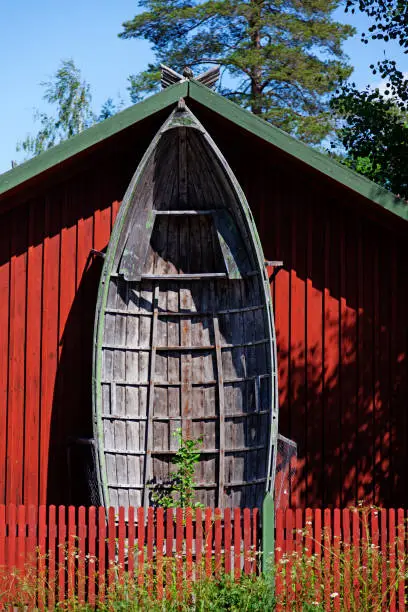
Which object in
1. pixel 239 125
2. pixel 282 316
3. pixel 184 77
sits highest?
pixel 184 77

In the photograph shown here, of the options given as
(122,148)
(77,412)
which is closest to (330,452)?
(77,412)

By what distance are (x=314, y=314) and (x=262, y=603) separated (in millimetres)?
4062

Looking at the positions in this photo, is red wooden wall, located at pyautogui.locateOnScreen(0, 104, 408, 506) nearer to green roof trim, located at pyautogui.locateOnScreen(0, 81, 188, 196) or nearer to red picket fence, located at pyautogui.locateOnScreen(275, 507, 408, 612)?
green roof trim, located at pyautogui.locateOnScreen(0, 81, 188, 196)

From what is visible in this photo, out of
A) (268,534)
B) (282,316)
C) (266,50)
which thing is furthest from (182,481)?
(266,50)

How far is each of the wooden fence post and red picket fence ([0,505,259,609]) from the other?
99mm

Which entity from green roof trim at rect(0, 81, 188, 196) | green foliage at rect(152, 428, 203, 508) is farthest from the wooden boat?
green roof trim at rect(0, 81, 188, 196)

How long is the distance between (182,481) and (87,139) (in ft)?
12.5

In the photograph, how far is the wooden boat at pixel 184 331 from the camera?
9.98m

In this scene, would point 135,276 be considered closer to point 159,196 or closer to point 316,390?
point 159,196

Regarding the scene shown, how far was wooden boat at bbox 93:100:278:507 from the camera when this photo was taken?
998 cm

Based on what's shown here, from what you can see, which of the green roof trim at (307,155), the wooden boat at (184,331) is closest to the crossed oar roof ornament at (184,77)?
the green roof trim at (307,155)

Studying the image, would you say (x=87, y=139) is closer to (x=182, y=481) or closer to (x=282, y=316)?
(x=282, y=316)

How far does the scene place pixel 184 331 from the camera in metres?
10.7

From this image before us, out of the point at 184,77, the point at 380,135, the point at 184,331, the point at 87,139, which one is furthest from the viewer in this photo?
the point at 380,135
